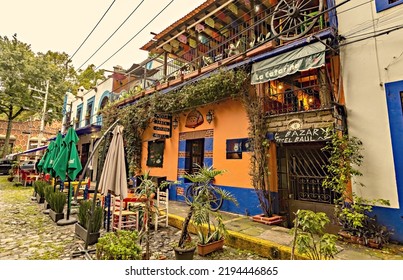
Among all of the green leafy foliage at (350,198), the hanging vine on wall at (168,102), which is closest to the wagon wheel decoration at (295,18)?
the hanging vine on wall at (168,102)

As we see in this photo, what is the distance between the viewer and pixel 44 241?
4.56 m

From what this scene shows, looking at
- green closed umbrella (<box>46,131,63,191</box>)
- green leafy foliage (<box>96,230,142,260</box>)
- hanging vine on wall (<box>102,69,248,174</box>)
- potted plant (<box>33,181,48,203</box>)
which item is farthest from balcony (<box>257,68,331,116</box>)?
potted plant (<box>33,181,48,203</box>)

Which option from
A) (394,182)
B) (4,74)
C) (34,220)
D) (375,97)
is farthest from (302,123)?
(4,74)

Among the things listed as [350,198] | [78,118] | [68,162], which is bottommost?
[350,198]

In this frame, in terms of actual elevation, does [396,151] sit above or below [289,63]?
below

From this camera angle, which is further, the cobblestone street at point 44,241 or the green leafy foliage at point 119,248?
the cobblestone street at point 44,241

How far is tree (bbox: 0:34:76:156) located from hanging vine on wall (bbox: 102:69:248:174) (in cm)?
1247

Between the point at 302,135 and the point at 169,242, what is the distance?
14.0ft

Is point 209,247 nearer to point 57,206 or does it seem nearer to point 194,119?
point 57,206

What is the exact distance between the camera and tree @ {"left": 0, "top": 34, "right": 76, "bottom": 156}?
18.7 m

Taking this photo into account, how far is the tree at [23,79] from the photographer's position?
61.2 ft

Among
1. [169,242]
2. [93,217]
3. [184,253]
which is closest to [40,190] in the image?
[93,217]

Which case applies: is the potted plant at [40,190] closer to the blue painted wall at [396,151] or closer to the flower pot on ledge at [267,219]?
the flower pot on ledge at [267,219]

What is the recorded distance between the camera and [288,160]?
6.21 metres
